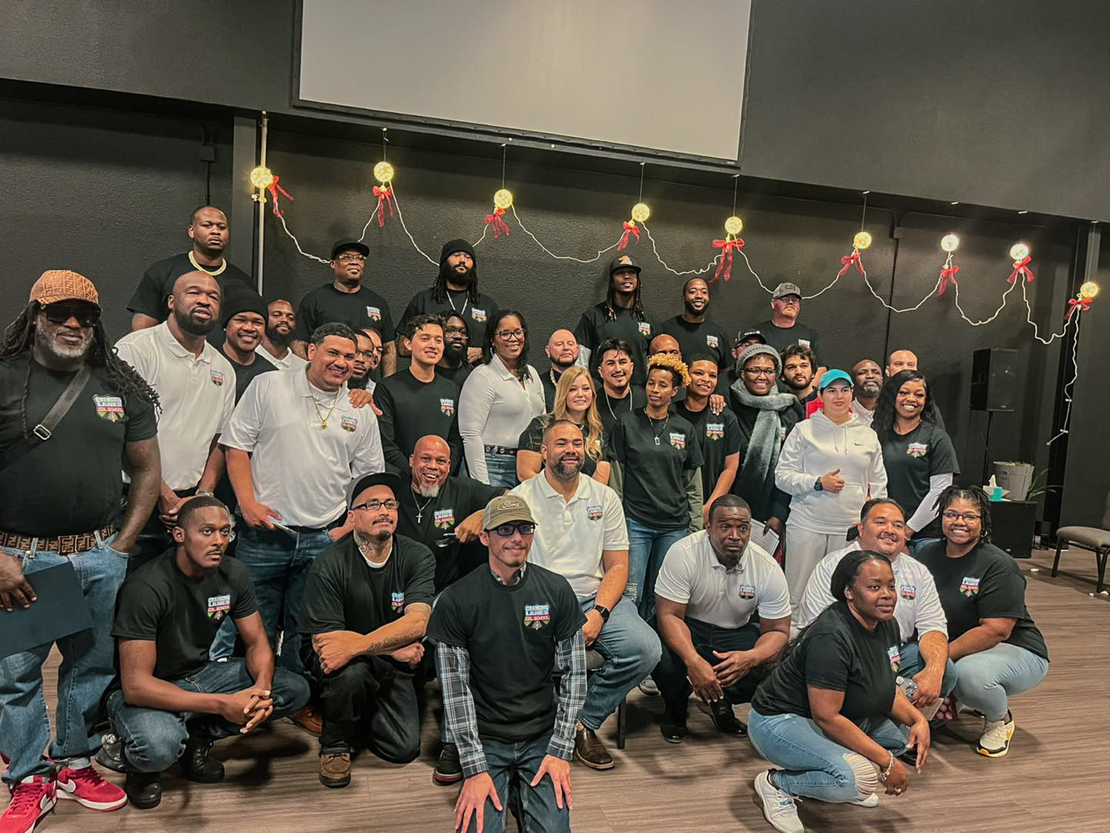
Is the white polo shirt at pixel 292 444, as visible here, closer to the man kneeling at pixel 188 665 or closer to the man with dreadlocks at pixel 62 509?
the man kneeling at pixel 188 665

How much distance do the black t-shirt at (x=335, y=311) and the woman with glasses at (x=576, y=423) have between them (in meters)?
1.56

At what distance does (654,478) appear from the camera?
371 centimetres

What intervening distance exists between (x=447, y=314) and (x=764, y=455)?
1882 mm

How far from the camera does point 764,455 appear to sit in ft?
13.7

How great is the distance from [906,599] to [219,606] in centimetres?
266

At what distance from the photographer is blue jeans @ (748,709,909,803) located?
257 centimetres

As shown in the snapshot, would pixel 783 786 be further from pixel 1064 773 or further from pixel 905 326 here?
pixel 905 326

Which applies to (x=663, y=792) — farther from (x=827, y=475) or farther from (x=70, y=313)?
(x=70, y=313)

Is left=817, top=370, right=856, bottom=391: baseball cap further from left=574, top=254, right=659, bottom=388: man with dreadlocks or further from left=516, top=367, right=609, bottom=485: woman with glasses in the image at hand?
left=574, top=254, right=659, bottom=388: man with dreadlocks

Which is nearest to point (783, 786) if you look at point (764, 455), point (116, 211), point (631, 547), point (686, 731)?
point (686, 731)

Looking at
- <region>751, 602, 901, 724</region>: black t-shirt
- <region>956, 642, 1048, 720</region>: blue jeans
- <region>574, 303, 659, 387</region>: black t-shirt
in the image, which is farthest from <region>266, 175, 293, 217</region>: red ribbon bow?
<region>956, 642, 1048, 720</region>: blue jeans

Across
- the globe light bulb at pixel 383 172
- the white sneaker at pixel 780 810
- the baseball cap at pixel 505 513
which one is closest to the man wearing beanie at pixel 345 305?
the globe light bulb at pixel 383 172

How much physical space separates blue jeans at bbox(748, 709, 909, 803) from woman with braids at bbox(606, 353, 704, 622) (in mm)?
1013

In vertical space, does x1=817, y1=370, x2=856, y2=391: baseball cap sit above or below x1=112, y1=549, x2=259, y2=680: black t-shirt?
above
